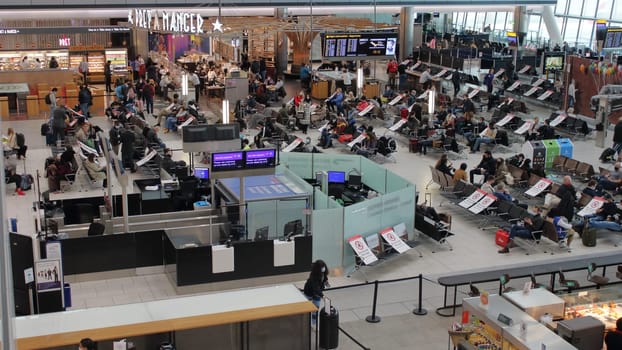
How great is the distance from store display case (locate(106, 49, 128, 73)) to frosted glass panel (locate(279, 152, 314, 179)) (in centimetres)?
2294

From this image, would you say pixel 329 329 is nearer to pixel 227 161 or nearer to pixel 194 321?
pixel 194 321

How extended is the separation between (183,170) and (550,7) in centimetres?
3143

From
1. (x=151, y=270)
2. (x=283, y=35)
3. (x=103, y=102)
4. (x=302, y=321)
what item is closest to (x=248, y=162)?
(x=151, y=270)

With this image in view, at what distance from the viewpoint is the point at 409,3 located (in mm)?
42031

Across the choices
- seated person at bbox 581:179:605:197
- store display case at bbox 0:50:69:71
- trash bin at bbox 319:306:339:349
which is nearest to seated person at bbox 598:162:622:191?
seated person at bbox 581:179:605:197

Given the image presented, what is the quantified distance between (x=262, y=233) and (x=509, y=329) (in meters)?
6.33

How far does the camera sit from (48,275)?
13.5m

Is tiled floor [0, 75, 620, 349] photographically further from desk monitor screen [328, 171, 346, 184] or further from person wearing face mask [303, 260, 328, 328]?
desk monitor screen [328, 171, 346, 184]

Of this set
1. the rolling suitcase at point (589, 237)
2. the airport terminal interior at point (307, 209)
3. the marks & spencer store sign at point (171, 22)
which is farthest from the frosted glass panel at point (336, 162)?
the marks & spencer store sign at point (171, 22)

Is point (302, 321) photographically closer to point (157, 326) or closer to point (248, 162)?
point (157, 326)

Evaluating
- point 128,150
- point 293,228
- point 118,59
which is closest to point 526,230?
point 293,228

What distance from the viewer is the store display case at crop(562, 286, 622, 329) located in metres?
11.5

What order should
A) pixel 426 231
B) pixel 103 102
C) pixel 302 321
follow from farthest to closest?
pixel 103 102
pixel 426 231
pixel 302 321

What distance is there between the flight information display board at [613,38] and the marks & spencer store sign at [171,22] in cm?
1703
